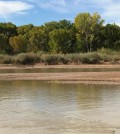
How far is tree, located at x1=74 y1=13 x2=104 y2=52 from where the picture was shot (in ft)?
265

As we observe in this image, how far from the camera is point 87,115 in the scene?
43.0 feet

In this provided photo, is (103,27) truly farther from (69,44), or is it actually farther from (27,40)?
(27,40)

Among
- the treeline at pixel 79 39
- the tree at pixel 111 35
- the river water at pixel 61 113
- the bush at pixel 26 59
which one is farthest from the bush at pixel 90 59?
the river water at pixel 61 113

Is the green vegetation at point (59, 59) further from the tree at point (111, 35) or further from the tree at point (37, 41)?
the tree at point (111, 35)

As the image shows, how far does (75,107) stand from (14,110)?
2.24 metres

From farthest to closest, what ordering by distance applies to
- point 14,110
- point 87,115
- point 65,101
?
point 65,101, point 14,110, point 87,115

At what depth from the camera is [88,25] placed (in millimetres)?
81250

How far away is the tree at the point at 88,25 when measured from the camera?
80.8 meters

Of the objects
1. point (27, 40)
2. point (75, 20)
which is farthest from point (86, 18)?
point (27, 40)

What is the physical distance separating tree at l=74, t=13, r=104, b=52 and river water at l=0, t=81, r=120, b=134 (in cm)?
6159

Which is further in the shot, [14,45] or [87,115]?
[14,45]

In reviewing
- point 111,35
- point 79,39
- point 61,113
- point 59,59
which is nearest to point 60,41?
point 79,39

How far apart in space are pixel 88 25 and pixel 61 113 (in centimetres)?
6848

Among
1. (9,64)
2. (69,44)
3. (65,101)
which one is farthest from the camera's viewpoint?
(69,44)
